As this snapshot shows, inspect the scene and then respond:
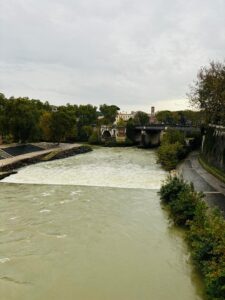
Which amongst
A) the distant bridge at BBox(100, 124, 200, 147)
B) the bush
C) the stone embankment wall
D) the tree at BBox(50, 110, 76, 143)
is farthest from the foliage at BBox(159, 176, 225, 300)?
the distant bridge at BBox(100, 124, 200, 147)

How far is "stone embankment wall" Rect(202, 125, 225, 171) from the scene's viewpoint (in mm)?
36112

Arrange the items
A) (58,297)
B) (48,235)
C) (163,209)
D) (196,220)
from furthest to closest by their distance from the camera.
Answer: (163,209)
(48,235)
(196,220)
(58,297)

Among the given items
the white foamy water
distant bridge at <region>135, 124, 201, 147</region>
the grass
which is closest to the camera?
the grass

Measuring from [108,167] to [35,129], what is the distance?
79.7ft

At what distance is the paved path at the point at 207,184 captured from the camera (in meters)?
22.9

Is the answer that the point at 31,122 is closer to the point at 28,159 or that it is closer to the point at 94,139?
the point at 28,159

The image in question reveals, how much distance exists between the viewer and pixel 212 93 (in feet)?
131

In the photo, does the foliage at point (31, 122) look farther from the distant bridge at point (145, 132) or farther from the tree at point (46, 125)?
the distant bridge at point (145, 132)

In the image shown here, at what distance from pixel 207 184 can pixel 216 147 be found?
38.3 ft

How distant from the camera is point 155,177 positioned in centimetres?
3534

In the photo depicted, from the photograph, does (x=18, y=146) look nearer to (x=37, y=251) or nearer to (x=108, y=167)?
(x=108, y=167)

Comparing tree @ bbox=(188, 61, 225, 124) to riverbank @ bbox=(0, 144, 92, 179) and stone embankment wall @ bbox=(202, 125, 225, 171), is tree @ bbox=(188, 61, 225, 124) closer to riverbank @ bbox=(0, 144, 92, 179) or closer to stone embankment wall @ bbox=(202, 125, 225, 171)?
stone embankment wall @ bbox=(202, 125, 225, 171)

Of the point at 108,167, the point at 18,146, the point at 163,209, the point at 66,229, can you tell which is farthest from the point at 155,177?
the point at 18,146

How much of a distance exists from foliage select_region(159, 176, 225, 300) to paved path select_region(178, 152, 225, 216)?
2098 mm
